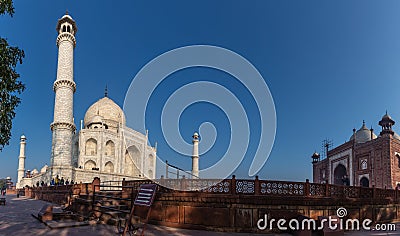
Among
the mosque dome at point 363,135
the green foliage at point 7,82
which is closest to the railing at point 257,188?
the green foliage at point 7,82

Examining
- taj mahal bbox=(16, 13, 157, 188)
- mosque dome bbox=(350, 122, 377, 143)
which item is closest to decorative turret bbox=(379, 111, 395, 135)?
mosque dome bbox=(350, 122, 377, 143)

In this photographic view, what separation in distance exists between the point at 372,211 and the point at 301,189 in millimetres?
4056

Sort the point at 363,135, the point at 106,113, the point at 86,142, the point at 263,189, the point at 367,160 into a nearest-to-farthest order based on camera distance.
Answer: the point at 263,189
the point at 367,160
the point at 363,135
the point at 86,142
the point at 106,113

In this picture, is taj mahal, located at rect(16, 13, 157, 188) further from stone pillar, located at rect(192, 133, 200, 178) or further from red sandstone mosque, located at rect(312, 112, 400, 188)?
red sandstone mosque, located at rect(312, 112, 400, 188)

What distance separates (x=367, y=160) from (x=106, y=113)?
3445 cm

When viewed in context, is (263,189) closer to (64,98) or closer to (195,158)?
(64,98)

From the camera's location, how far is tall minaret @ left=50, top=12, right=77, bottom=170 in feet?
97.3

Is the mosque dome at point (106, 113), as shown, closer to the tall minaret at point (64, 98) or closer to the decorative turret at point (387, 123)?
the tall minaret at point (64, 98)

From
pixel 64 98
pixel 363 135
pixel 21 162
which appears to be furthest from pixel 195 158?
pixel 21 162

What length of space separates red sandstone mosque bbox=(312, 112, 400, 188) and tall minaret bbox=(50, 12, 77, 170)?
2564 cm

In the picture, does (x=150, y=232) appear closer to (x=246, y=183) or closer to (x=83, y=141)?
(x=246, y=183)

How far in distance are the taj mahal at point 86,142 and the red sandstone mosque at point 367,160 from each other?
25.2m

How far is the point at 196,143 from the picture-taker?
49.1 metres

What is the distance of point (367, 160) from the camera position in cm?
3072
